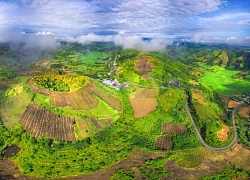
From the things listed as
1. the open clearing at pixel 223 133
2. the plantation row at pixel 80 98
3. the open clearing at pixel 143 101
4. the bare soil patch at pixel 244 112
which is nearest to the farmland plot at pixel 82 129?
the plantation row at pixel 80 98

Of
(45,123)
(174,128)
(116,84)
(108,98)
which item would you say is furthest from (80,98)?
(174,128)

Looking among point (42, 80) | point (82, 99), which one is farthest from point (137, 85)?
point (42, 80)

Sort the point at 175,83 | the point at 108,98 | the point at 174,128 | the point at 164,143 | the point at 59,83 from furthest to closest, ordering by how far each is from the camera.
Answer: the point at 175,83
the point at 108,98
the point at 59,83
the point at 174,128
the point at 164,143

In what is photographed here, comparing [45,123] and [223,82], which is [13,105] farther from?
[223,82]

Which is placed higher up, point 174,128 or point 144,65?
A: point 144,65

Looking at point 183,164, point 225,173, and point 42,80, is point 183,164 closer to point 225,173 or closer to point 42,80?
point 225,173

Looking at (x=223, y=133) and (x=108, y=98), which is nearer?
(x=223, y=133)
